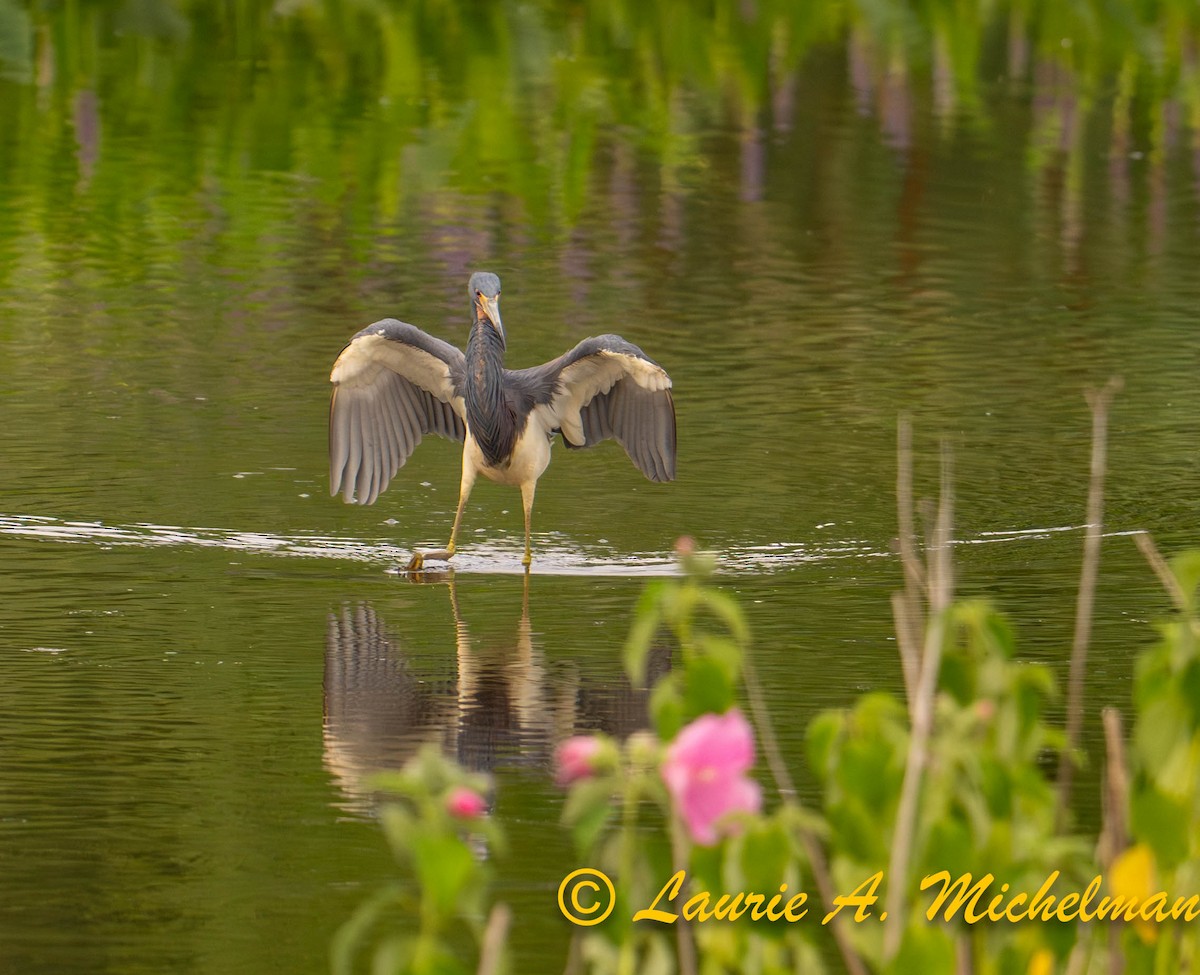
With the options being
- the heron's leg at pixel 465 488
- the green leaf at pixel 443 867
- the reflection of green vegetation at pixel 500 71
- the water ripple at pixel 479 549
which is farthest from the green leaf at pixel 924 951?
the reflection of green vegetation at pixel 500 71

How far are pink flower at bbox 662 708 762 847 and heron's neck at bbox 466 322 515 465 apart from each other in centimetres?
622

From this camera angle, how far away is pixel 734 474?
10250 millimetres

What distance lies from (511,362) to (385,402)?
2.25 metres

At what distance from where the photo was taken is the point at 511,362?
1217 cm

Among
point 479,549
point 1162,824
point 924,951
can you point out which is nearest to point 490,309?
point 479,549

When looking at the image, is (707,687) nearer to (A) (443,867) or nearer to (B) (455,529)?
(A) (443,867)

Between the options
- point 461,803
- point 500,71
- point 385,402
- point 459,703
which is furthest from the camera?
point 500,71

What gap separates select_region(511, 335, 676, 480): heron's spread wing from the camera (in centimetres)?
963

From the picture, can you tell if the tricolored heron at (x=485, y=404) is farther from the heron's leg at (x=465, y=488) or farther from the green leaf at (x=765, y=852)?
the green leaf at (x=765, y=852)

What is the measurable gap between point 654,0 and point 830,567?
18590 mm

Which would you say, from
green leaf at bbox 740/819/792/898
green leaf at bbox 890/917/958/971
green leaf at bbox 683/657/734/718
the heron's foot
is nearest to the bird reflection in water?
the heron's foot

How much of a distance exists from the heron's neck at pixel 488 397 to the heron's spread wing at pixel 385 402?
139 millimetres

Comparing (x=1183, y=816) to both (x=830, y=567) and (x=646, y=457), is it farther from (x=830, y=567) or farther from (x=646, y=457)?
(x=646, y=457)

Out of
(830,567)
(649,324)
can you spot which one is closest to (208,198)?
(649,324)
